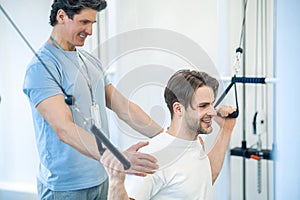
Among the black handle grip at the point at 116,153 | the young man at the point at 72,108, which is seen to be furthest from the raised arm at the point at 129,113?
the black handle grip at the point at 116,153

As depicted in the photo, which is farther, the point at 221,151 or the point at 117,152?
the point at 221,151

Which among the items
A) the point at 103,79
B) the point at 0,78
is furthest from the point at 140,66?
the point at 0,78

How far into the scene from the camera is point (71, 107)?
3.04 ft

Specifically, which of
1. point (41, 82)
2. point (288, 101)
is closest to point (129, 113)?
point (41, 82)

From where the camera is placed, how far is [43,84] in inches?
36.9

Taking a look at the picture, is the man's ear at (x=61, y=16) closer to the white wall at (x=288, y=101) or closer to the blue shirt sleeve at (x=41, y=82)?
the blue shirt sleeve at (x=41, y=82)

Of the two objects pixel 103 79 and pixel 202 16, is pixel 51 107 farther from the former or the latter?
pixel 202 16

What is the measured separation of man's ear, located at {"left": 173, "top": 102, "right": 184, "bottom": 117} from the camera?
1.00m

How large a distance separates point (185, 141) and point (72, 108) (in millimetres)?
271

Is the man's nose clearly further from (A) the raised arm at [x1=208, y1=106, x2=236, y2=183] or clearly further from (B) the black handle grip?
(B) the black handle grip

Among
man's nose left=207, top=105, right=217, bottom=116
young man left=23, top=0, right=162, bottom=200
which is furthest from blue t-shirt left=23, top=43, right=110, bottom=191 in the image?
man's nose left=207, top=105, right=217, bottom=116

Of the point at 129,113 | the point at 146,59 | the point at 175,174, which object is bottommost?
the point at 175,174

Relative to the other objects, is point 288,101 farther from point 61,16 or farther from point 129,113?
point 61,16

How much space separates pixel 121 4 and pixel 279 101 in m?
0.55
